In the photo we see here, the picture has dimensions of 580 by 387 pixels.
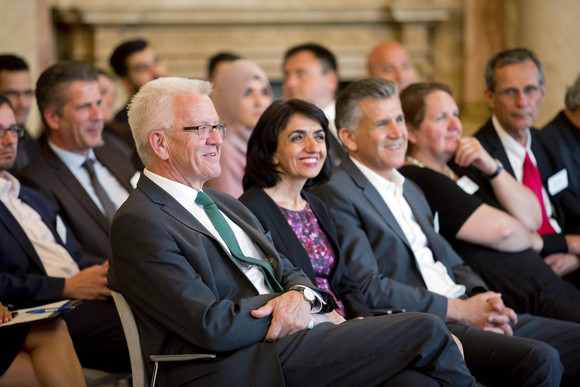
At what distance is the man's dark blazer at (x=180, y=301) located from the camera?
238 cm

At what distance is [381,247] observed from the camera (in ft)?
11.2

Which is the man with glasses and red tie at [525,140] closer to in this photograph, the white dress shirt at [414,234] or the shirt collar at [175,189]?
the white dress shirt at [414,234]

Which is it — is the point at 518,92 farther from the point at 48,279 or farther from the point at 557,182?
the point at 48,279

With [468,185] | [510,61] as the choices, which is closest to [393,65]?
[510,61]

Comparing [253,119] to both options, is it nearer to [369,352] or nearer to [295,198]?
[295,198]

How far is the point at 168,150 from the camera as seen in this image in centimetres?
267

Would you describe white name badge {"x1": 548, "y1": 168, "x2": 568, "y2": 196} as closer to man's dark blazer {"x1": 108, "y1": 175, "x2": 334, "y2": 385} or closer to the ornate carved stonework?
man's dark blazer {"x1": 108, "y1": 175, "x2": 334, "y2": 385}

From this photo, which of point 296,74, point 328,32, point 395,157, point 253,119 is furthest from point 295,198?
point 328,32

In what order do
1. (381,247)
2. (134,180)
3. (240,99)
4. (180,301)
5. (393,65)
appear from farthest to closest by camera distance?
(393,65) < (240,99) < (134,180) < (381,247) < (180,301)

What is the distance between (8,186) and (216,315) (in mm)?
1585

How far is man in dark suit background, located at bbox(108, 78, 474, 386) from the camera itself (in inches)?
94.2

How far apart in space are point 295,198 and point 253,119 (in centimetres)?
148

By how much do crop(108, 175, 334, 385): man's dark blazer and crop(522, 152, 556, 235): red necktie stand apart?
237cm

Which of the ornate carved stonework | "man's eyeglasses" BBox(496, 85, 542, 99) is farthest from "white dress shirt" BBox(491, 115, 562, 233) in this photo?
the ornate carved stonework
